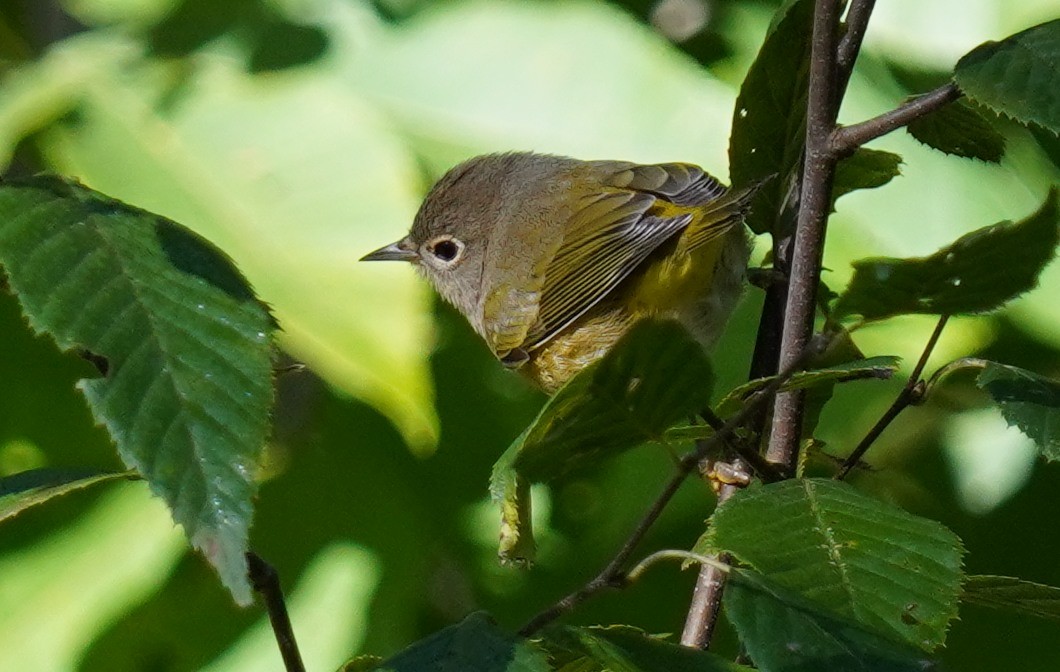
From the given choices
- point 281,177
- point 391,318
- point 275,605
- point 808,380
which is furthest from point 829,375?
point 281,177

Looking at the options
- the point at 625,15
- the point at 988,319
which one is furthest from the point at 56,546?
the point at 988,319

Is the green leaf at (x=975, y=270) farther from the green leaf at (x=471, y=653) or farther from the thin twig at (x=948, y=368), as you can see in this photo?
the green leaf at (x=471, y=653)

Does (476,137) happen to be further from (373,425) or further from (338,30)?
(373,425)

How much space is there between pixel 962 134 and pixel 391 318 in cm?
65

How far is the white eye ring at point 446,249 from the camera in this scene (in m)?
2.20

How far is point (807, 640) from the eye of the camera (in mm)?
687

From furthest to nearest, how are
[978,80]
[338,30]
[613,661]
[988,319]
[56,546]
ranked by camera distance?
1. [338,30]
2. [56,546]
3. [988,319]
4. [978,80]
5. [613,661]

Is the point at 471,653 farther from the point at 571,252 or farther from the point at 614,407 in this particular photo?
the point at 571,252

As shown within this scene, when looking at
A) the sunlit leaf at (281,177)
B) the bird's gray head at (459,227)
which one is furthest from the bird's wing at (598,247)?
the sunlit leaf at (281,177)

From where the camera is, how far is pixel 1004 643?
5.19 feet

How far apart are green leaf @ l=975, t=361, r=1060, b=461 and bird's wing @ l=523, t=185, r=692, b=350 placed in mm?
799

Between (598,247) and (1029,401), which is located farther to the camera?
(598,247)

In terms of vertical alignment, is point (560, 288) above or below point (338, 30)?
below

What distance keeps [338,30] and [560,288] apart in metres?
0.52
